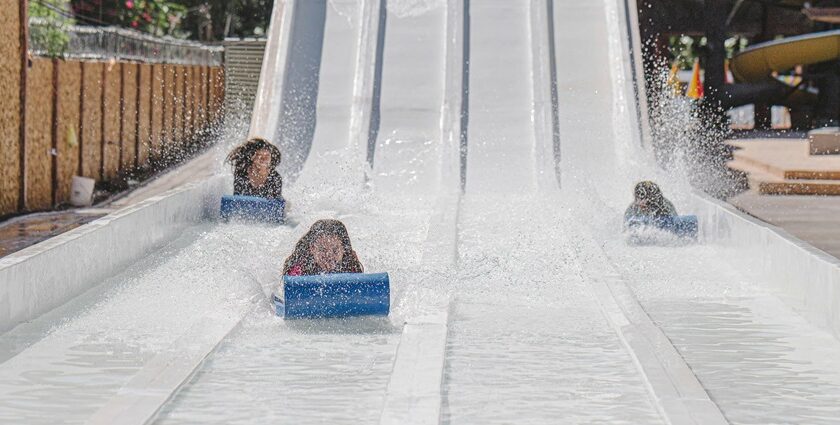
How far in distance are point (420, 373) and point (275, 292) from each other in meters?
1.71

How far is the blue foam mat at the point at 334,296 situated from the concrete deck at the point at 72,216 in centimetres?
317

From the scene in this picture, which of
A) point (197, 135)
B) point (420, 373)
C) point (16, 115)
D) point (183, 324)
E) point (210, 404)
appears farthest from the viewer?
point (197, 135)

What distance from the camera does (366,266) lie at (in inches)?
354

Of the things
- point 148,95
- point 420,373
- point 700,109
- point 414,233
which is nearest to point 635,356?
point 420,373

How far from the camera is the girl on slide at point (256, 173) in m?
11.8

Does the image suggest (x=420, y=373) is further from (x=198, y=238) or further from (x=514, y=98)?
(x=514, y=98)

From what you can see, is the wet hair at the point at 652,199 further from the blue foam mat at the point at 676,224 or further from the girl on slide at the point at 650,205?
the blue foam mat at the point at 676,224

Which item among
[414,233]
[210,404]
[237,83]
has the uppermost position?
[237,83]

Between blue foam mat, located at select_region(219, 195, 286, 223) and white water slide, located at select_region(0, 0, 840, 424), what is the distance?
126mm

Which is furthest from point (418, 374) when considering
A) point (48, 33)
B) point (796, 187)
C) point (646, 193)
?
point (48, 33)

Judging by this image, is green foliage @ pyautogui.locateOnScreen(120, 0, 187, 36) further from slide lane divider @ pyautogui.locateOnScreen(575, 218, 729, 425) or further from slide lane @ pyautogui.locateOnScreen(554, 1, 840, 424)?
slide lane divider @ pyautogui.locateOnScreen(575, 218, 729, 425)

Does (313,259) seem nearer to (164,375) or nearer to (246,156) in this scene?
(164,375)

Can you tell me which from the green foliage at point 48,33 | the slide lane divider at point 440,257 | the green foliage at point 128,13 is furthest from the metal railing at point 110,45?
the slide lane divider at point 440,257

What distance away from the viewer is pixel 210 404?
5168 mm
